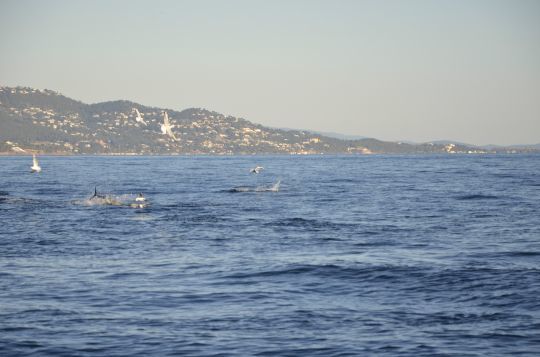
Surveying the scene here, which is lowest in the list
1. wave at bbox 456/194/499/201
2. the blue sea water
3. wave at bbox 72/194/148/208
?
wave at bbox 72/194/148/208

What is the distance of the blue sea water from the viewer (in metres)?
15.9

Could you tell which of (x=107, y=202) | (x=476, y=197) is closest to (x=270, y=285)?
(x=107, y=202)

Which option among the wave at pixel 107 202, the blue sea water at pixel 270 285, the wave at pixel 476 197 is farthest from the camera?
the wave at pixel 476 197

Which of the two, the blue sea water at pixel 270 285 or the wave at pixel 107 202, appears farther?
the wave at pixel 107 202

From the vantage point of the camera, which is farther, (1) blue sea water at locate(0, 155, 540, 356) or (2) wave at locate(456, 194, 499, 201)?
(2) wave at locate(456, 194, 499, 201)

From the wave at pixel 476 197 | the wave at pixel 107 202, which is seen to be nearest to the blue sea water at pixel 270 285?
the wave at pixel 107 202

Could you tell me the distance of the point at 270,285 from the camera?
71.2 ft

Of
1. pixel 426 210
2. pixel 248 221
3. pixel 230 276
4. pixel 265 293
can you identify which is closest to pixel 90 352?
pixel 265 293

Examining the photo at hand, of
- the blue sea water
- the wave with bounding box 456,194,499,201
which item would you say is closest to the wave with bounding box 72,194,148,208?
the blue sea water

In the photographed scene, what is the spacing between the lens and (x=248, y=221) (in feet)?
131

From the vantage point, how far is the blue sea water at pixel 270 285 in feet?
52.0

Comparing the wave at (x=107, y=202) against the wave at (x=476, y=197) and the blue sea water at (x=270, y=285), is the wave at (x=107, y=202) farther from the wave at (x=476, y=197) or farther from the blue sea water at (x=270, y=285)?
the wave at (x=476, y=197)

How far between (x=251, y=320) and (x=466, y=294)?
626cm

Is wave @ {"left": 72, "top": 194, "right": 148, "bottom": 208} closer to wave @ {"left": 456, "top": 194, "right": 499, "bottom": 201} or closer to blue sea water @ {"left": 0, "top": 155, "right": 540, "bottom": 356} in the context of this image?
blue sea water @ {"left": 0, "top": 155, "right": 540, "bottom": 356}
